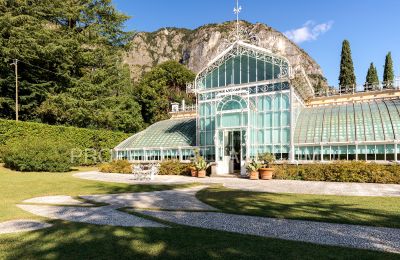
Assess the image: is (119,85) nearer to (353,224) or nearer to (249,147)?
(249,147)

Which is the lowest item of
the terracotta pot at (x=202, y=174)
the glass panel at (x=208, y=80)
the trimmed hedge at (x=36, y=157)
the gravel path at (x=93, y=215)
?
the terracotta pot at (x=202, y=174)

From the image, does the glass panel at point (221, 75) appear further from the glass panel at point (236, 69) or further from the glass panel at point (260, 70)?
the glass panel at point (260, 70)

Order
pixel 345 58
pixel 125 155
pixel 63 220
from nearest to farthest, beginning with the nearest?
pixel 63 220 → pixel 125 155 → pixel 345 58

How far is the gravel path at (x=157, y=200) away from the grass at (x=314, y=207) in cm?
55

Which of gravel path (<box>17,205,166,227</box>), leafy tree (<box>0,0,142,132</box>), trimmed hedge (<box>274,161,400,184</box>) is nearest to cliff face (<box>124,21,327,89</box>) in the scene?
leafy tree (<box>0,0,142,132</box>)

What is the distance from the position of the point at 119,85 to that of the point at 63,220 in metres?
37.7

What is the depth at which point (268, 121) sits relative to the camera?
24.2 m

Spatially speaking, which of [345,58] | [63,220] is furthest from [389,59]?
[63,220]

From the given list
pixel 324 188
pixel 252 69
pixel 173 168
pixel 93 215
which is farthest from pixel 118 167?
pixel 93 215

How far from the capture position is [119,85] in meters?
44.2

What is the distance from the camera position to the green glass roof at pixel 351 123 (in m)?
20.8

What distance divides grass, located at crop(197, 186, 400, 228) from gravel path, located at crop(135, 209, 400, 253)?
0.61m

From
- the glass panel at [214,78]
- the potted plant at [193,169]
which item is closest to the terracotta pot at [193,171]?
the potted plant at [193,169]

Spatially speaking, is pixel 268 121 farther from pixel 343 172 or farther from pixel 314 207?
pixel 314 207
